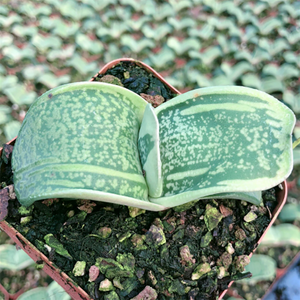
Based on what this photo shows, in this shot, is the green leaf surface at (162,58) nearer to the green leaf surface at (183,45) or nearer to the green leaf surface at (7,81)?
the green leaf surface at (183,45)

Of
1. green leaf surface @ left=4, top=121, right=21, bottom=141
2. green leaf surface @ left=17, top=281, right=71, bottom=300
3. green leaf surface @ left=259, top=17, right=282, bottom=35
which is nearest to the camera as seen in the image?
green leaf surface @ left=17, top=281, right=71, bottom=300

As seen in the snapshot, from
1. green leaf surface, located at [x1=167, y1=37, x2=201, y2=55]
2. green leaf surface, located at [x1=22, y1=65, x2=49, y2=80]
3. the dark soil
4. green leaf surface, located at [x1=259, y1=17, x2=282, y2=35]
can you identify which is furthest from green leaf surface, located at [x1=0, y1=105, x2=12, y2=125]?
green leaf surface, located at [x1=259, y1=17, x2=282, y2=35]

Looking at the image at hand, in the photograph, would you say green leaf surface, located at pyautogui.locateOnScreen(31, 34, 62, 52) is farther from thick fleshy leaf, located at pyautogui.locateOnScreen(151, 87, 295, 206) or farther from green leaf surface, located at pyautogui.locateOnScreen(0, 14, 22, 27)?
thick fleshy leaf, located at pyautogui.locateOnScreen(151, 87, 295, 206)

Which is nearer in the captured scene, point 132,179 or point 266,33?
point 132,179

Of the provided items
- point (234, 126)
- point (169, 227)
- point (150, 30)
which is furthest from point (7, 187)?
point (150, 30)

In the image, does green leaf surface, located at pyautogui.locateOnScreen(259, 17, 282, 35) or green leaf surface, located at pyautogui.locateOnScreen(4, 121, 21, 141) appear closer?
green leaf surface, located at pyautogui.locateOnScreen(4, 121, 21, 141)

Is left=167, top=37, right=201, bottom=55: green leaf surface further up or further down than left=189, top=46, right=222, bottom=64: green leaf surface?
further up

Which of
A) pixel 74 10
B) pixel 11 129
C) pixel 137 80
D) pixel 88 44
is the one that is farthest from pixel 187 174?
pixel 74 10

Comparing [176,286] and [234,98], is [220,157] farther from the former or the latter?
[176,286]
